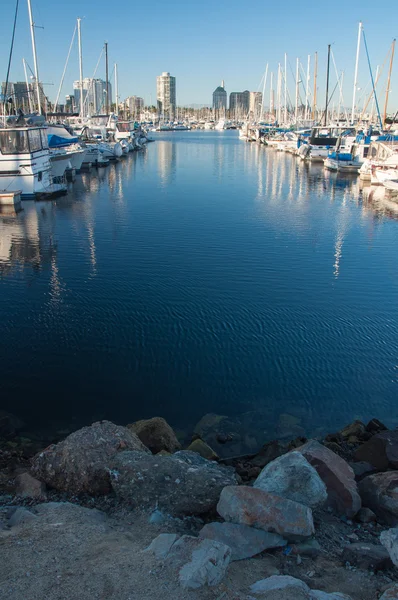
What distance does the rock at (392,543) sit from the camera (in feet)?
17.9

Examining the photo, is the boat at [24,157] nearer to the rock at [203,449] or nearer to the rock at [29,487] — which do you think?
the rock at [203,449]

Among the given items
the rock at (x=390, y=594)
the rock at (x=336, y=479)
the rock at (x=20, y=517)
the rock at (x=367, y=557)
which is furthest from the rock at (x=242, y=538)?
the rock at (x=20, y=517)

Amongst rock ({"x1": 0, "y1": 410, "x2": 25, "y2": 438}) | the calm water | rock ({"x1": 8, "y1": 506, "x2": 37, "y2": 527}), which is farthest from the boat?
rock ({"x1": 8, "y1": 506, "x2": 37, "y2": 527})

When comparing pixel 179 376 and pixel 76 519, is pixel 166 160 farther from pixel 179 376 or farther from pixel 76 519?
pixel 76 519

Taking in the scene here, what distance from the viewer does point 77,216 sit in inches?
1220

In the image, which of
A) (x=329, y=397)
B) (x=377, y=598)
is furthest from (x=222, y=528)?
(x=329, y=397)

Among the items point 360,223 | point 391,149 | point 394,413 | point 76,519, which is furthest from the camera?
point 391,149

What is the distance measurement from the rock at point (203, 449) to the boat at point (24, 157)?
94.5 ft

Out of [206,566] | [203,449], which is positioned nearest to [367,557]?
[206,566]

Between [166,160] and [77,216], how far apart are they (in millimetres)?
42839

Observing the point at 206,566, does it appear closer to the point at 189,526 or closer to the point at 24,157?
the point at 189,526

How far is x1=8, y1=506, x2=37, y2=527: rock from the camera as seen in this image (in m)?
6.17

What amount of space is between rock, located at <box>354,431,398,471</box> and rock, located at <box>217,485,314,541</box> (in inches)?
112

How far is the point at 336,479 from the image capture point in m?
7.11
